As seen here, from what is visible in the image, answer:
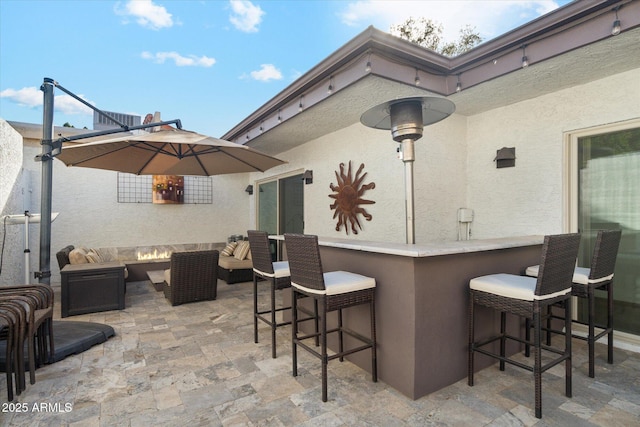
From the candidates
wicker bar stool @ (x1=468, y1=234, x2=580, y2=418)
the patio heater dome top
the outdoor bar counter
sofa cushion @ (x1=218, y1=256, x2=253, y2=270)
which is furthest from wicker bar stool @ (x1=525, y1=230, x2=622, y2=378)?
sofa cushion @ (x1=218, y1=256, x2=253, y2=270)

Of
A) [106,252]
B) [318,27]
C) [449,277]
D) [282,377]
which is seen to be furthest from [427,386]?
[318,27]

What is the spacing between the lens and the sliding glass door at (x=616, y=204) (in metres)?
3.00

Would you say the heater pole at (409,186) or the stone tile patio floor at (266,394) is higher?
the heater pole at (409,186)

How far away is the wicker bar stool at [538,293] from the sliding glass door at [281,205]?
3925mm

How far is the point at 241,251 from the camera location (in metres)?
6.35

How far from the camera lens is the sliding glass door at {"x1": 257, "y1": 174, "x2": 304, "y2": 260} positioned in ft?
19.7

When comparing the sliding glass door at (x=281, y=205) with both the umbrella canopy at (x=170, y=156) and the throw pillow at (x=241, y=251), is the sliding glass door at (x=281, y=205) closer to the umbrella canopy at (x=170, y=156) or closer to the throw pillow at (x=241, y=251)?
the throw pillow at (x=241, y=251)

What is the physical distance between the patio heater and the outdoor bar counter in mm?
415

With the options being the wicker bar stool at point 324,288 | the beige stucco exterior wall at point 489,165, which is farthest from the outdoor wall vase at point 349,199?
the wicker bar stool at point 324,288

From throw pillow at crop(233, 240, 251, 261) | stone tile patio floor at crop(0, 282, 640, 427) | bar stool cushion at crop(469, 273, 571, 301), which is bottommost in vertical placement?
stone tile patio floor at crop(0, 282, 640, 427)

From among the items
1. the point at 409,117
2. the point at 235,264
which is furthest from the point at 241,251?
the point at 409,117

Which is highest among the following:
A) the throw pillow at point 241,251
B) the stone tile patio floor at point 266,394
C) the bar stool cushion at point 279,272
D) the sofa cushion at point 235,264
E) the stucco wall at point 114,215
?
the stucco wall at point 114,215

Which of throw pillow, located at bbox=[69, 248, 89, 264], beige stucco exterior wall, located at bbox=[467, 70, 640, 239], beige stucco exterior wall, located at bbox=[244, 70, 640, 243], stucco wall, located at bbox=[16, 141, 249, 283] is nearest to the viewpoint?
beige stucco exterior wall, located at bbox=[467, 70, 640, 239]

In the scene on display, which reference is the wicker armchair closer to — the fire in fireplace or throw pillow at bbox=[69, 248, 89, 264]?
throw pillow at bbox=[69, 248, 89, 264]
